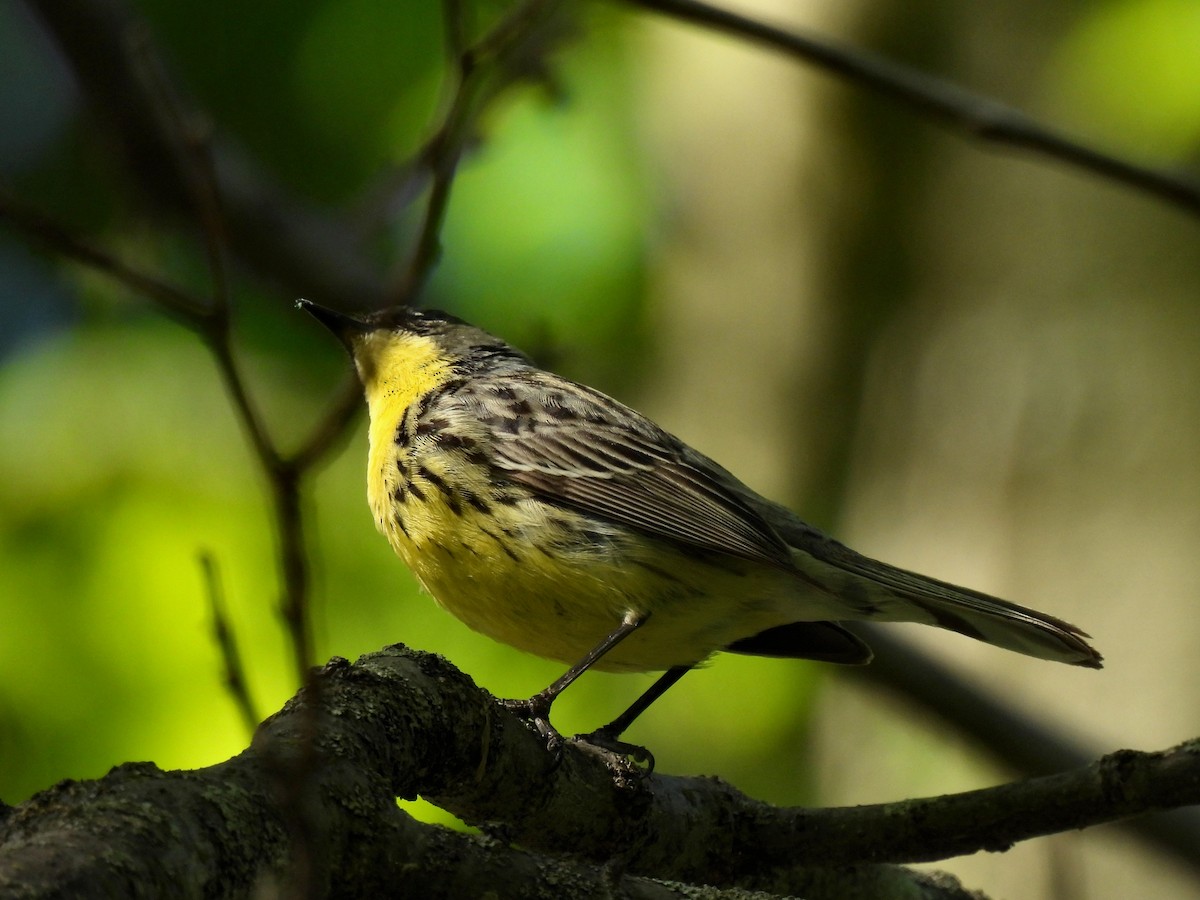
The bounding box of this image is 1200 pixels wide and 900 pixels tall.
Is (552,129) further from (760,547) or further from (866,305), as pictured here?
(760,547)

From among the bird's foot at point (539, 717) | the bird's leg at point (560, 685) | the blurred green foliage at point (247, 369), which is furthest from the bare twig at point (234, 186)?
the bird's foot at point (539, 717)

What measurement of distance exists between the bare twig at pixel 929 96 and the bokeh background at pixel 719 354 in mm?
1584

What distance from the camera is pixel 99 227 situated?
1037 cm

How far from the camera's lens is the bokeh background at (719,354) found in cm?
641

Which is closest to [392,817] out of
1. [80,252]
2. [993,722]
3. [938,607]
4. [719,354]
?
[80,252]

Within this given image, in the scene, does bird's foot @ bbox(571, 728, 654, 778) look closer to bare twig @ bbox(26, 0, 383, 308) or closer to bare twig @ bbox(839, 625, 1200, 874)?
bare twig @ bbox(839, 625, 1200, 874)

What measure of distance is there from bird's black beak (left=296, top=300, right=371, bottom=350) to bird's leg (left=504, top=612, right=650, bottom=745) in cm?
233

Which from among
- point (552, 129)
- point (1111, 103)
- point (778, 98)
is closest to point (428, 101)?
point (552, 129)

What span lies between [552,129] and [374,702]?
286 inches

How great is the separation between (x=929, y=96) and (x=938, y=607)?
196 centimetres

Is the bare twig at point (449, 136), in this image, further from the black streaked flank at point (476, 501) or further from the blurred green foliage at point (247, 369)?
the black streaked flank at point (476, 501)

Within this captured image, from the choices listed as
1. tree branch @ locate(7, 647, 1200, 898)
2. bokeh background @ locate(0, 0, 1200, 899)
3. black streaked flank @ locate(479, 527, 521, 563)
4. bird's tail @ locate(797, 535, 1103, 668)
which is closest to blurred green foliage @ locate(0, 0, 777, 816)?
bokeh background @ locate(0, 0, 1200, 899)

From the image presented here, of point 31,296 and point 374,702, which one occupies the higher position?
point 31,296

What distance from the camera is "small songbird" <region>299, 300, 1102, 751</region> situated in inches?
198
